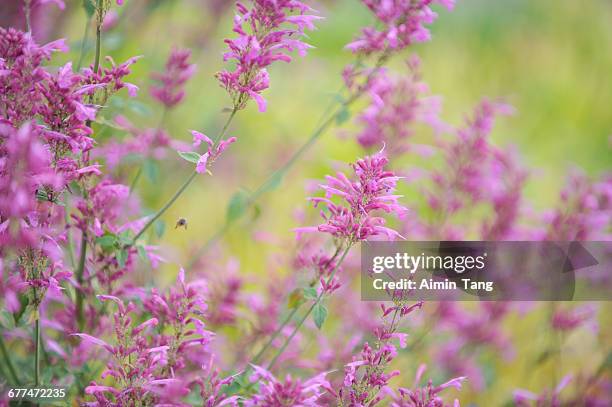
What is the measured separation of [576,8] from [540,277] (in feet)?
17.6

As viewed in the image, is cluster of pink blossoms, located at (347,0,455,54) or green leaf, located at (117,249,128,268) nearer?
green leaf, located at (117,249,128,268)

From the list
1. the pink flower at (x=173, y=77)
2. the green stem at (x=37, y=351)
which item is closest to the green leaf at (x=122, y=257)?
the green stem at (x=37, y=351)

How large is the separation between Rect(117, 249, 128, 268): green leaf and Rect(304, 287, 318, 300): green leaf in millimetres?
424

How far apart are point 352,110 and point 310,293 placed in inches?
92.8

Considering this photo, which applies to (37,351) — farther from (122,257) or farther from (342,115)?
(342,115)

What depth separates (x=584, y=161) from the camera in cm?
494

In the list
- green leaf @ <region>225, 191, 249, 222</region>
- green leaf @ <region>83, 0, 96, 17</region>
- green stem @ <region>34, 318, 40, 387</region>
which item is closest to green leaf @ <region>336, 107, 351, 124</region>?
green leaf @ <region>225, 191, 249, 222</region>

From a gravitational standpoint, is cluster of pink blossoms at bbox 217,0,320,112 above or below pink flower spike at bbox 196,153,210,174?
above

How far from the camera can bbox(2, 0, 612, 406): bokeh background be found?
2506mm

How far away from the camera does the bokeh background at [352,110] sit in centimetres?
251

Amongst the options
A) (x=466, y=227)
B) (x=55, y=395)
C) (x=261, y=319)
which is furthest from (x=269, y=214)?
(x=55, y=395)

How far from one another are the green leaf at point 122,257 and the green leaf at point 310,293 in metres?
0.42

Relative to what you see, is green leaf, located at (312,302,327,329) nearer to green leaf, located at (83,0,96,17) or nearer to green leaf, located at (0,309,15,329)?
green leaf, located at (0,309,15,329)

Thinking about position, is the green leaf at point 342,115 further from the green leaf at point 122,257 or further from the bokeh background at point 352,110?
the green leaf at point 122,257
